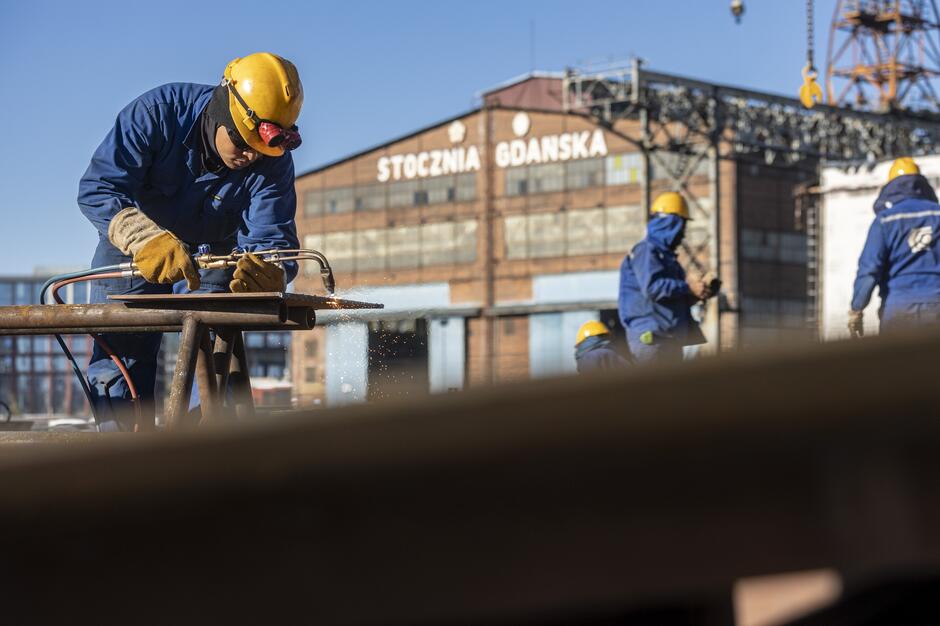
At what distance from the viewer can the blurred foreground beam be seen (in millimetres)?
479

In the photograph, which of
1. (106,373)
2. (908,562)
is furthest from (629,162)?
(908,562)

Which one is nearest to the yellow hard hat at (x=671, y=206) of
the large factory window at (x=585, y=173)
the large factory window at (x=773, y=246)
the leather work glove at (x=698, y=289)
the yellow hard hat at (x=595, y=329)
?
the leather work glove at (x=698, y=289)

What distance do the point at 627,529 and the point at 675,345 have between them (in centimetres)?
703

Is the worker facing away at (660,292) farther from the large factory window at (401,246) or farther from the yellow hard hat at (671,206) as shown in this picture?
the large factory window at (401,246)

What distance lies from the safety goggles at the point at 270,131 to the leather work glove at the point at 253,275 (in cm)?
46

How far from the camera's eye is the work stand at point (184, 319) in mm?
3146

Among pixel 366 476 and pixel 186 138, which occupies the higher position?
pixel 186 138

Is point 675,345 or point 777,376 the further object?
point 675,345

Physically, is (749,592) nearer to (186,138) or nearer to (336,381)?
(336,381)

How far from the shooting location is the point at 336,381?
3.68 meters

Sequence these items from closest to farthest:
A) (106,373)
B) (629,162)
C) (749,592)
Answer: (749,592) < (106,373) < (629,162)

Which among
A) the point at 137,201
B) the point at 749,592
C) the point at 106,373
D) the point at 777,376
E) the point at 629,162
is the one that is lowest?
the point at 749,592

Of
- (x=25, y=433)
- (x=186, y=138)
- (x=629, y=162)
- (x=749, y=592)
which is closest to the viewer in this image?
(x=749, y=592)

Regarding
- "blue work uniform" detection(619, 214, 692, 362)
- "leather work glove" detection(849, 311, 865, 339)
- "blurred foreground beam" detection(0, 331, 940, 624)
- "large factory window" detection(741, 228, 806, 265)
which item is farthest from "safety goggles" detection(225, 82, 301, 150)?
"large factory window" detection(741, 228, 806, 265)
